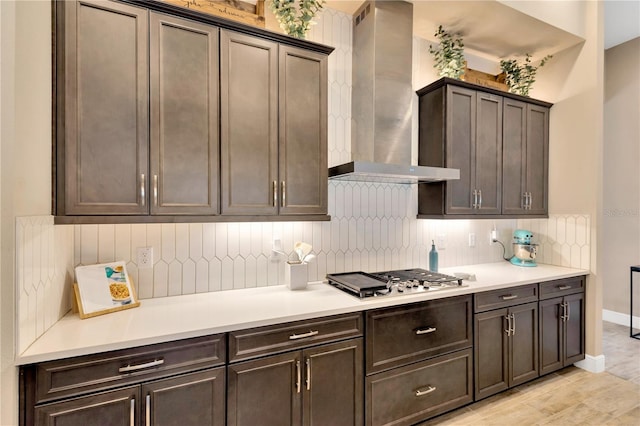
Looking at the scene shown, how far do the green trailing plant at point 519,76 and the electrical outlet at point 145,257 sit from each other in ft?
11.8

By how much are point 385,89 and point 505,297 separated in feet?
6.13

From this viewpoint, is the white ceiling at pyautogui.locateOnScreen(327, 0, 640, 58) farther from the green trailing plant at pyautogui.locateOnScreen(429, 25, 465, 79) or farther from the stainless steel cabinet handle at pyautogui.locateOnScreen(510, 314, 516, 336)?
the stainless steel cabinet handle at pyautogui.locateOnScreen(510, 314, 516, 336)

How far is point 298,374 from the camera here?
1.61 m

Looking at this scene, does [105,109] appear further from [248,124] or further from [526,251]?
[526,251]

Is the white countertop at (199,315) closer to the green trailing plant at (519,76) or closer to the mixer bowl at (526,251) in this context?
the mixer bowl at (526,251)

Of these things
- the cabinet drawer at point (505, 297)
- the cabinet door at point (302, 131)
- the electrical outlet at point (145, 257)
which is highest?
the cabinet door at point (302, 131)

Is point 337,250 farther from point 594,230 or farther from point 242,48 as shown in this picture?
point 594,230

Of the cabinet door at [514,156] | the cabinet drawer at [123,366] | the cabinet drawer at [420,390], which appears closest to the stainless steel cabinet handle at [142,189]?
the cabinet drawer at [123,366]

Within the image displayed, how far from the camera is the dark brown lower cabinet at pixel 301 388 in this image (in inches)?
58.7

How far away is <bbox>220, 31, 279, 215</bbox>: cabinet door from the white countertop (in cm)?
56

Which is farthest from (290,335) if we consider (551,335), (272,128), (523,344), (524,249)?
(524,249)

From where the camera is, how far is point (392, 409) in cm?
188

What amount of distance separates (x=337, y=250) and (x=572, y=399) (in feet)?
7.10

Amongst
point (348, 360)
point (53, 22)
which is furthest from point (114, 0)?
point (348, 360)
